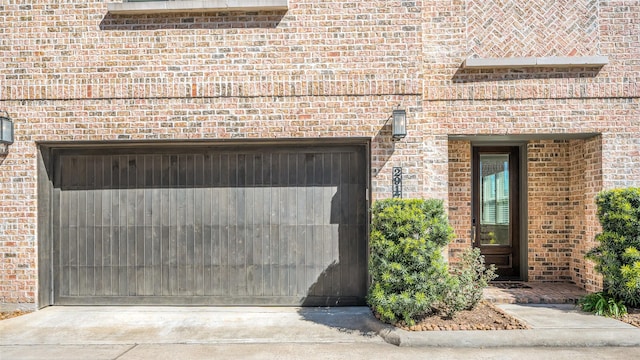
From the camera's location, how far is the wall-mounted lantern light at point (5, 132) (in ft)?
20.5

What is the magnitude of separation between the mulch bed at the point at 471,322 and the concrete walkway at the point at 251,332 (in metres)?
0.14

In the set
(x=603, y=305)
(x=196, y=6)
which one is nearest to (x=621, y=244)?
(x=603, y=305)

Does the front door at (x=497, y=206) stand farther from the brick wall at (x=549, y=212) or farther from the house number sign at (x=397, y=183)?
the house number sign at (x=397, y=183)

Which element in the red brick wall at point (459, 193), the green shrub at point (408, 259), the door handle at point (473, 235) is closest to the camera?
the green shrub at point (408, 259)

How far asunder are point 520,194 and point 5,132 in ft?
27.3

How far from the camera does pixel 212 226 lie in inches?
265

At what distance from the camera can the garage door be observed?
6.65 metres

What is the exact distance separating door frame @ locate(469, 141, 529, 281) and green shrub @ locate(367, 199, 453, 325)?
2.52 m

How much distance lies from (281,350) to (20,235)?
4374 mm

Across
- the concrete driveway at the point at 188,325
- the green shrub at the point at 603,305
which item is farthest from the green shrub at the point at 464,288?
the green shrub at the point at 603,305

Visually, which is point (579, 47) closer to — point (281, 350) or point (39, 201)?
point (281, 350)

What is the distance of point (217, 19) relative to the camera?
6.44 m

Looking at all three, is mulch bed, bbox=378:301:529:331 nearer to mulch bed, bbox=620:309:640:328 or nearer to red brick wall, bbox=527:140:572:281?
mulch bed, bbox=620:309:640:328

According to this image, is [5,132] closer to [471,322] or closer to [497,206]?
[471,322]
